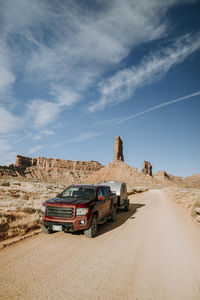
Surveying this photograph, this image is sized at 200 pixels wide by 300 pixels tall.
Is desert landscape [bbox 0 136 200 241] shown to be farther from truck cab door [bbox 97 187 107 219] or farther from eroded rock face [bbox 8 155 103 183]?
truck cab door [bbox 97 187 107 219]

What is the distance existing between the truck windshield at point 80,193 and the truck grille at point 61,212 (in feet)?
4.17

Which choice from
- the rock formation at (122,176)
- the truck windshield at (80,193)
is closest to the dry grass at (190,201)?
the truck windshield at (80,193)

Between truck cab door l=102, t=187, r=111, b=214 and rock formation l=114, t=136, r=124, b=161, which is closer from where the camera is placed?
truck cab door l=102, t=187, r=111, b=214

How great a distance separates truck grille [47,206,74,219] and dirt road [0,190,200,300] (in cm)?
79

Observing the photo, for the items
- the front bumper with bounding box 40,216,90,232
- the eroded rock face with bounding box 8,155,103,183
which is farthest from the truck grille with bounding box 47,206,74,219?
the eroded rock face with bounding box 8,155,103,183

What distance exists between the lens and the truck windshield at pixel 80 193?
24.4ft

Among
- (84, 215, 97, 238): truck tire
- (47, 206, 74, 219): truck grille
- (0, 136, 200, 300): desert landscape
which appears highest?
(47, 206, 74, 219): truck grille

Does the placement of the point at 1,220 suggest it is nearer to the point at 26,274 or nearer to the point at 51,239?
the point at 51,239

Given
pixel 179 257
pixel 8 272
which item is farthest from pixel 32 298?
pixel 179 257

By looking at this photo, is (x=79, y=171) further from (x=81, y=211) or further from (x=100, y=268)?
(x=100, y=268)

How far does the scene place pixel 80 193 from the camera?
7691mm

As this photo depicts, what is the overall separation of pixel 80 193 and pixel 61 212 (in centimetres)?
167

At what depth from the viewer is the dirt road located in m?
3.25

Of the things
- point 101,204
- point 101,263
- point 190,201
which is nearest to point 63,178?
point 190,201
